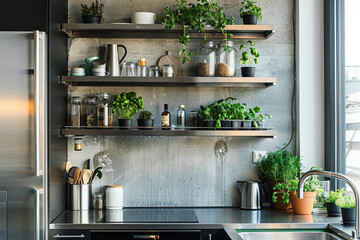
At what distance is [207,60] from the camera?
11.3 ft

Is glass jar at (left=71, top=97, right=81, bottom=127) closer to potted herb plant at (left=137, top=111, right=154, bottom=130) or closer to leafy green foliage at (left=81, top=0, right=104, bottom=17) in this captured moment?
potted herb plant at (left=137, top=111, right=154, bottom=130)

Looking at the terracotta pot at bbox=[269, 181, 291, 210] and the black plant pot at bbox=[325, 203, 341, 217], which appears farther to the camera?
the terracotta pot at bbox=[269, 181, 291, 210]

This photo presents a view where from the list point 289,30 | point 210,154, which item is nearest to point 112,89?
point 210,154

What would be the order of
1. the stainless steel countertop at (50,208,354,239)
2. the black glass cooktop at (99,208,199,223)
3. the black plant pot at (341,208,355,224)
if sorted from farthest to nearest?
the black glass cooktop at (99,208,199,223)
the stainless steel countertop at (50,208,354,239)
the black plant pot at (341,208,355,224)

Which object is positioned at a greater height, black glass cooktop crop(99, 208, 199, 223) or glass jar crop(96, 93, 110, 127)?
glass jar crop(96, 93, 110, 127)

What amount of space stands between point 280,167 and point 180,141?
0.78m

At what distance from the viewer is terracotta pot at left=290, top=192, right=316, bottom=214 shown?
3.22 metres

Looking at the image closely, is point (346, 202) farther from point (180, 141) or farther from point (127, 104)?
point (127, 104)

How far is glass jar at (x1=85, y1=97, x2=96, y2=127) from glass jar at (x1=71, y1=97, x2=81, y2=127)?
7 centimetres

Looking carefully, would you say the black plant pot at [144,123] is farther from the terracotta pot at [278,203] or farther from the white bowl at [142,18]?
the terracotta pot at [278,203]

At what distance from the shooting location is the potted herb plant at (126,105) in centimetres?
336

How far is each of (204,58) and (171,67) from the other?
0.26 metres

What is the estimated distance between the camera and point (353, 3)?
322 cm

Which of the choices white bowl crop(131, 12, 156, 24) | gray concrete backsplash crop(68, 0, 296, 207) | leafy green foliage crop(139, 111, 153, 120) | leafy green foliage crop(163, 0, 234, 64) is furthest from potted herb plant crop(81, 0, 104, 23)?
leafy green foliage crop(139, 111, 153, 120)
